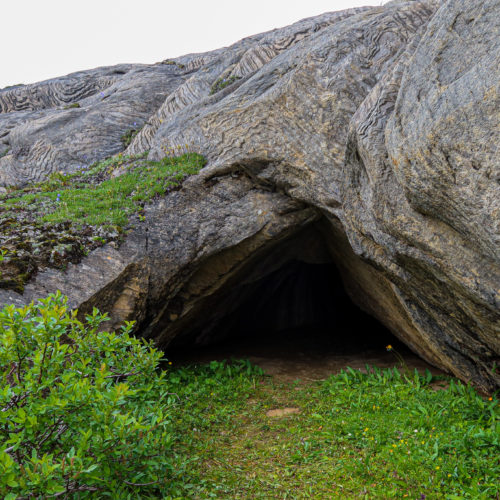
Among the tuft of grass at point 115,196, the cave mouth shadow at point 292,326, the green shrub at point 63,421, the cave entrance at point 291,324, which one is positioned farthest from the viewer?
the cave mouth shadow at point 292,326

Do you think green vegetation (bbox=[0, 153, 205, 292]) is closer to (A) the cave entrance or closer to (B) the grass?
(A) the cave entrance

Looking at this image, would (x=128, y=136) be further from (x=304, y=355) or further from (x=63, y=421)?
(x=63, y=421)

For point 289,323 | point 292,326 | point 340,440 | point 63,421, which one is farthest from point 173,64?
point 63,421

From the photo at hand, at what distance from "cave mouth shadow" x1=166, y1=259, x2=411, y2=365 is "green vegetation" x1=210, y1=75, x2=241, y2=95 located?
5616 millimetres

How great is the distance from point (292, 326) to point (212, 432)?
8.84 m

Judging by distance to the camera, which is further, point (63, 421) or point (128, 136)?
point (128, 136)

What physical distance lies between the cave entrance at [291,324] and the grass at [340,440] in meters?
1.52

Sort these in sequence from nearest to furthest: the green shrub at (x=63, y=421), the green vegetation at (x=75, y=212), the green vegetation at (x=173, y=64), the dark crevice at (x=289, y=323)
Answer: the green shrub at (x=63, y=421) < the green vegetation at (x=75, y=212) < the dark crevice at (x=289, y=323) < the green vegetation at (x=173, y=64)

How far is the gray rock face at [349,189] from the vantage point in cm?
505

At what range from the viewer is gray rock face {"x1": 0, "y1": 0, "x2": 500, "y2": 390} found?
5051 mm

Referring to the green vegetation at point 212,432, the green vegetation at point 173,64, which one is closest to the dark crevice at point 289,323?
the green vegetation at point 212,432

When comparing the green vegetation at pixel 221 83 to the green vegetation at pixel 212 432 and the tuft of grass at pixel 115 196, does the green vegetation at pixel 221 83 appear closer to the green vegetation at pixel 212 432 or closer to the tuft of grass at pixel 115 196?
the tuft of grass at pixel 115 196

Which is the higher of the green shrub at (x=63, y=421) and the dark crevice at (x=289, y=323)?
the green shrub at (x=63, y=421)

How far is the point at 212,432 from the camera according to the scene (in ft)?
22.6
